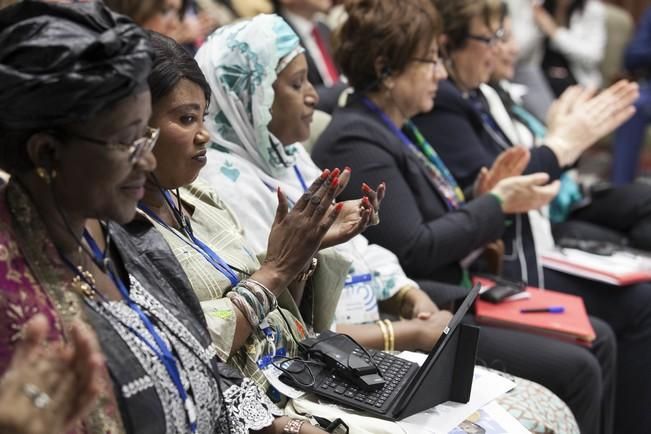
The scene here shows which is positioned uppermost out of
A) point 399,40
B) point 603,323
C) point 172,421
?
point 399,40

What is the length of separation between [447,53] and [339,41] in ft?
2.05

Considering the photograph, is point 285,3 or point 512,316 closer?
point 512,316

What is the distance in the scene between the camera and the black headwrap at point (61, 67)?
4.06 ft

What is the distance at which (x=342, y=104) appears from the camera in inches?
108

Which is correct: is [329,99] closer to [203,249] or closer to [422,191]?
[422,191]

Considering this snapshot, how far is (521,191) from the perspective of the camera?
8.98 feet

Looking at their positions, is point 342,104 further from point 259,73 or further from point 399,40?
point 259,73

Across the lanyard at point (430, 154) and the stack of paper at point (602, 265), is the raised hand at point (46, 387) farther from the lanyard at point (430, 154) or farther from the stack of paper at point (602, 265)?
the stack of paper at point (602, 265)

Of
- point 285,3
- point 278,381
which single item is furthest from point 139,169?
point 285,3

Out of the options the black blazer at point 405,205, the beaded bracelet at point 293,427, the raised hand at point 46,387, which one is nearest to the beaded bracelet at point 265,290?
the beaded bracelet at point 293,427

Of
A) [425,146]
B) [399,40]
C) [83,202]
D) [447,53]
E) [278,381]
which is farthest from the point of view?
[447,53]

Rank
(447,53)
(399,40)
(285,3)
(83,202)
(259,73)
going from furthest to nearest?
(285,3), (447,53), (399,40), (259,73), (83,202)

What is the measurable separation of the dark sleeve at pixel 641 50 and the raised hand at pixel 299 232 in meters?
4.42

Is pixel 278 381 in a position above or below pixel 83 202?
below
